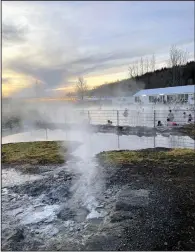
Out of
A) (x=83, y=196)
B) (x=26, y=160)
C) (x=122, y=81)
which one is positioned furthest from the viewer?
(x=122, y=81)

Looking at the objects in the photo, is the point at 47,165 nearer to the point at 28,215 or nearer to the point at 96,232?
the point at 28,215

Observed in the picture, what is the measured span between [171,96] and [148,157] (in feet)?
59.0

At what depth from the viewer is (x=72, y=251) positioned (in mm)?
2230

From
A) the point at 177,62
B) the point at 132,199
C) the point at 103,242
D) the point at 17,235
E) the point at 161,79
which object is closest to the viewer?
the point at 103,242

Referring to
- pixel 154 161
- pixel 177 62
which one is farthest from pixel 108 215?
pixel 177 62

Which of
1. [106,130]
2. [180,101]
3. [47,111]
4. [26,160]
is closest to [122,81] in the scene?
[180,101]

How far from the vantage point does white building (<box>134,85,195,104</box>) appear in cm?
2029

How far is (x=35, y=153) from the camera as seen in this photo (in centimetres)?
636

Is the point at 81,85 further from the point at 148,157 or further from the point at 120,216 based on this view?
the point at 120,216

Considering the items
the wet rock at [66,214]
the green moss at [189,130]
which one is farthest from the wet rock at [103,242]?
the green moss at [189,130]

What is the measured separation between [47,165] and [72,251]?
3023 millimetres

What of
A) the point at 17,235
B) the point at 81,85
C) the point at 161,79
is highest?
the point at 161,79

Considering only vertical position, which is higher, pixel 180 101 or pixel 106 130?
pixel 180 101

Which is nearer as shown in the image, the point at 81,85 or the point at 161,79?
the point at 81,85
